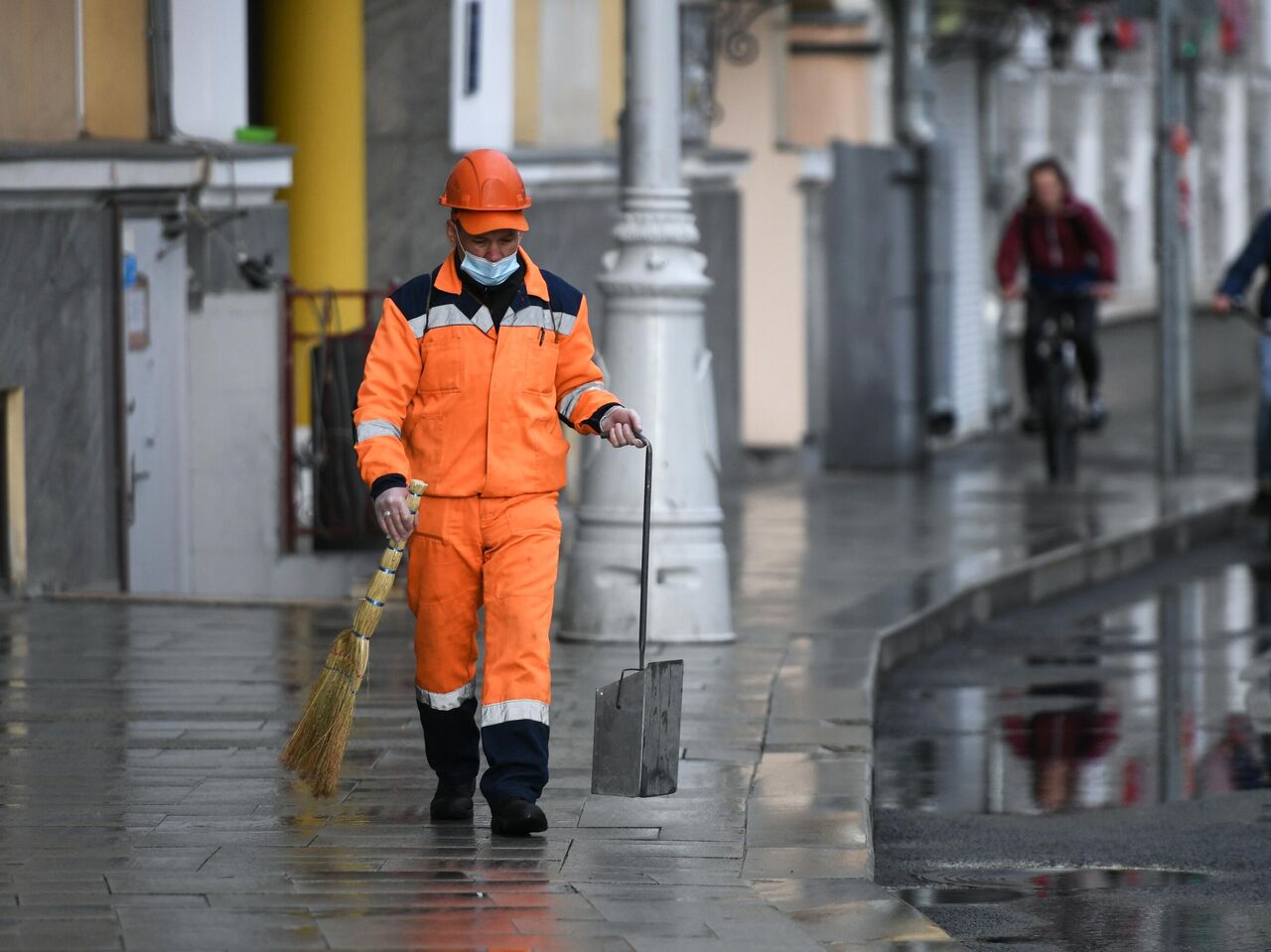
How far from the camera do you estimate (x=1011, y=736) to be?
8.78 metres

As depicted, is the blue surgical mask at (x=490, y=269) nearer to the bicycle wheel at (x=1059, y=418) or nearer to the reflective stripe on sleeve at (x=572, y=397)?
the reflective stripe on sleeve at (x=572, y=397)

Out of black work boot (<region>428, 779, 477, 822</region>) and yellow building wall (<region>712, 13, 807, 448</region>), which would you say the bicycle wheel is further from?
black work boot (<region>428, 779, 477, 822</region>)

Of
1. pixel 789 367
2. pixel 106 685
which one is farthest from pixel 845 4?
pixel 106 685

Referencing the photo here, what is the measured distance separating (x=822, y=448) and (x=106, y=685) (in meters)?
11.3

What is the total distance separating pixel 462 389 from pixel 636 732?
89 cm

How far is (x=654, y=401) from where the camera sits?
9633 millimetres

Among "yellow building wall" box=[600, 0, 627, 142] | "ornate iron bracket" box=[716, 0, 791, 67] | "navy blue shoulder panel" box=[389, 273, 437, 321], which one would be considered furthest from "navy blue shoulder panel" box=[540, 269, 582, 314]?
"ornate iron bracket" box=[716, 0, 791, 67]

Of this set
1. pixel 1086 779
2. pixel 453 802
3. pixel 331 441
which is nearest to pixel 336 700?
pixel 453 802

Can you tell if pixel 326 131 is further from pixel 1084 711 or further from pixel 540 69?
pixel 1084 711

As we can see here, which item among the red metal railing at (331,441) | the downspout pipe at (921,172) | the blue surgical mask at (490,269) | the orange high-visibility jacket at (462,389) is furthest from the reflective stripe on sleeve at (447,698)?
the downspout pipe at (921,172)

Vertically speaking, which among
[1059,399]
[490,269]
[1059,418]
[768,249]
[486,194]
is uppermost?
[486,194]

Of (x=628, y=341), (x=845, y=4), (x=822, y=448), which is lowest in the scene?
(x=822, y=448)

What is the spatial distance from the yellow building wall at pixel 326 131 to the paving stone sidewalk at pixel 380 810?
3.82m

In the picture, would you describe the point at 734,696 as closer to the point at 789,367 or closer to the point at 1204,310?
the point at 789,367
